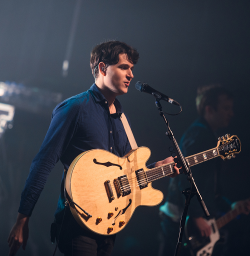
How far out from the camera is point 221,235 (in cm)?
334

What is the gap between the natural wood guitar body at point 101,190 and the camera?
1439 millimetres

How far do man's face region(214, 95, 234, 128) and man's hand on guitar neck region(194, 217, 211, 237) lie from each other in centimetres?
156

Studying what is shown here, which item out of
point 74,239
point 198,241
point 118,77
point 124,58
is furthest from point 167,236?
point 124,58

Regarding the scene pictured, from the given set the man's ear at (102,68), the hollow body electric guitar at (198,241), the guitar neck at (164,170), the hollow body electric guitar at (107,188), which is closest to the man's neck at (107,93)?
the man's ear at (102,68)

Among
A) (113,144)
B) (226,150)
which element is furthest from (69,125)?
(226,150)

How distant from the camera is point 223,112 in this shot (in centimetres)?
374

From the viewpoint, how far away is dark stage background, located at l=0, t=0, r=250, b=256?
10.7 ft

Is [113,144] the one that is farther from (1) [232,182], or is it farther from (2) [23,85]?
(1) [232,182]

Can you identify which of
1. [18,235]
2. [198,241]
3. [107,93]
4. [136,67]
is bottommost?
[198,241]

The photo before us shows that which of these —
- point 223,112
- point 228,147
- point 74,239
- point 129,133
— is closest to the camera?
point 74,239

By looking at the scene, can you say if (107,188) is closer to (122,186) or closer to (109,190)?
(109,190)

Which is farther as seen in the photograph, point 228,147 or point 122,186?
point 228,147

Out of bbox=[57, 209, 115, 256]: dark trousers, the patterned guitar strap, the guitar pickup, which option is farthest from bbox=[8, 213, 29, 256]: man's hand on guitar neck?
the patterned guitar strap

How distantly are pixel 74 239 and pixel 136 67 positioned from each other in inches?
121
